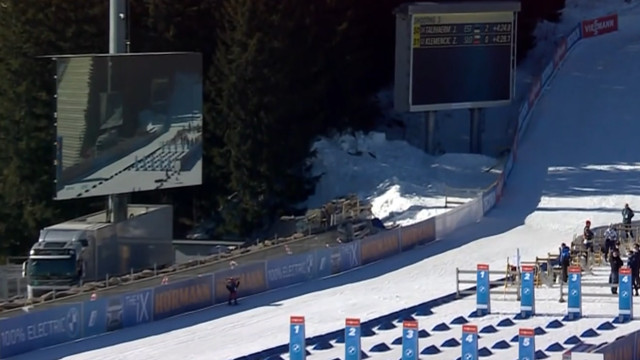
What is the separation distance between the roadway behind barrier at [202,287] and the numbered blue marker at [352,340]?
433 centimetres

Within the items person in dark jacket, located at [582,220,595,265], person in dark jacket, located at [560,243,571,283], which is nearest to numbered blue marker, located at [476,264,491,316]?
person in dark jacket, located at [560,243,571,283]

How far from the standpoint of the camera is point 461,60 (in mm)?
49812

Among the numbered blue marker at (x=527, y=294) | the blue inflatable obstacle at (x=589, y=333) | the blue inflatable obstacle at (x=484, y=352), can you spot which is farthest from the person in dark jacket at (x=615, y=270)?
the blue inflatable obstacle at (x=484, y=352)

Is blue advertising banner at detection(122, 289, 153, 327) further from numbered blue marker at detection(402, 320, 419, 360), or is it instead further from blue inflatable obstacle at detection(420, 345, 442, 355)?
numbered blue marker at detection(402, 320, 419, 360)

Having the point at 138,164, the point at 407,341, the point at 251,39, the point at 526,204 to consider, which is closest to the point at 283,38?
the point at 251,39

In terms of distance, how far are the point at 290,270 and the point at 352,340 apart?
428 inches

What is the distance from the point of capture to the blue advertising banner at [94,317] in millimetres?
30953

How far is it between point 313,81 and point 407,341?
89.2 ft

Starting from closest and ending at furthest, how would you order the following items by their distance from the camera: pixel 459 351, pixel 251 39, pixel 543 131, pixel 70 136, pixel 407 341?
pixel 407 341, pixel 459 351, pixel 70 136, pixel 251 39, pixel 543 131

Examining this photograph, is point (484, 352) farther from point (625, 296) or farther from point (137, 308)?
point (137, 308)

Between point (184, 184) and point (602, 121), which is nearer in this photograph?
point (184, 184)

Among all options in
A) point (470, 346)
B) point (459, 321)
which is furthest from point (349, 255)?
point (470, 346)

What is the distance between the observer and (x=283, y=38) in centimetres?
5041

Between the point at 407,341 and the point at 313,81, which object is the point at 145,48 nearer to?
the point at 313,81
